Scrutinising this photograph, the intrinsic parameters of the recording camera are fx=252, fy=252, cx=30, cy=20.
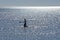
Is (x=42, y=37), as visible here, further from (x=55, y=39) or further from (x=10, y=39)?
(x=10, y=39)

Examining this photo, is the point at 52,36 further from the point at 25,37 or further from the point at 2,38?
the point at 2,38

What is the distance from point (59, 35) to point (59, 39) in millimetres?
2216

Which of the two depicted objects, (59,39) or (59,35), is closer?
→ (59,39)

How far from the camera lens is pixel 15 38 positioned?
2464cm

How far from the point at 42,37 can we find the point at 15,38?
2736 mm

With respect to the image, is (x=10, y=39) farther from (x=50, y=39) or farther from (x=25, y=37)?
(x=50, y=39)

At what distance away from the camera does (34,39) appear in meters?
24.3

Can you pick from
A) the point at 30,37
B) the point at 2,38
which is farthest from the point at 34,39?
the point at 2,38

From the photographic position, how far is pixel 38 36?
2566cm

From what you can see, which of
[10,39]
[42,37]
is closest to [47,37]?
[42,37]

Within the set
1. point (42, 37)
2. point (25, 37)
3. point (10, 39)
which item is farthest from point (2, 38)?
point (42, 37)

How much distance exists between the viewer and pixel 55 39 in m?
24.1

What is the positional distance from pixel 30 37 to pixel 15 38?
61.0 inches

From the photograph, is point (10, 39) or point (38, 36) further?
point (38, 36)
